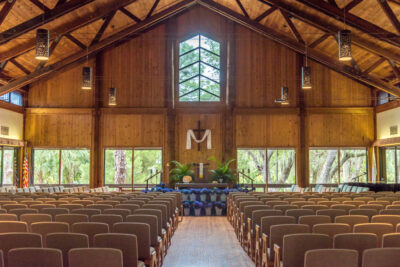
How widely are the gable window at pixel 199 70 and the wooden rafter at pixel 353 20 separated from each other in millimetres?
7165

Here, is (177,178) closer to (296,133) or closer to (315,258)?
(296,133)

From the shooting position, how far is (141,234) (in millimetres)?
5305

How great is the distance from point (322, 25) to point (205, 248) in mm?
9769

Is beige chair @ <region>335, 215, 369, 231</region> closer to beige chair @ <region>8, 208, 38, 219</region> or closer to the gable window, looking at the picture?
beige chair @ <region>8, 208, 38, 219</region>

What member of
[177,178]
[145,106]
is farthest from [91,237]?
[145,106]

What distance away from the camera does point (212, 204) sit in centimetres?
1411

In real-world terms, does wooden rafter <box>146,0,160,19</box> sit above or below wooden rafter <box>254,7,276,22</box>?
above

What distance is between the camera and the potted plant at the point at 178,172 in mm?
18906

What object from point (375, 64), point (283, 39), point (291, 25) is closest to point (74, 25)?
point (291, 25)

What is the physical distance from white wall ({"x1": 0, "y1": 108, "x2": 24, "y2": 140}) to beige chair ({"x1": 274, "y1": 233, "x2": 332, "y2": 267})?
1630 cm

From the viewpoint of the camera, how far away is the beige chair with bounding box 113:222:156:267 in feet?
17.2

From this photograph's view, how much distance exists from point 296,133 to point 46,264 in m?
17.4

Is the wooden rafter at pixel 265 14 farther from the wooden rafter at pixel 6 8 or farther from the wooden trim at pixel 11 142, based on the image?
the wooden trim at pixel 11 142

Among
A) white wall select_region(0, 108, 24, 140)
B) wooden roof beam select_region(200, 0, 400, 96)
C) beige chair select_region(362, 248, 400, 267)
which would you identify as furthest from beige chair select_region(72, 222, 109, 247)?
white wall select_region(0, 108, 24, 140)
